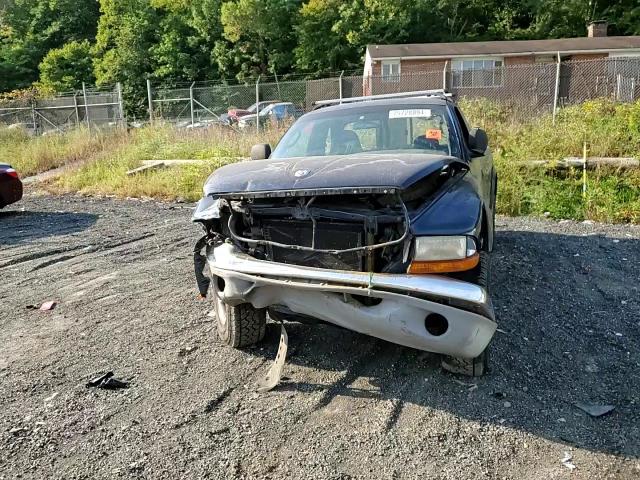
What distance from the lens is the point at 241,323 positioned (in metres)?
4.00

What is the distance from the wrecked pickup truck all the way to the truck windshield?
2.49 ft

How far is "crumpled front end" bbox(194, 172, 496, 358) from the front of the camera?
3070mm

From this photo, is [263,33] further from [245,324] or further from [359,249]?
[359,249]

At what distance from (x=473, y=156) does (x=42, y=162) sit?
1581cm

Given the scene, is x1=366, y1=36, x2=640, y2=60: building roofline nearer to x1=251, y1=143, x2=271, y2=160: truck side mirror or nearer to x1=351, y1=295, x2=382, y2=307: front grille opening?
x1=251, y1=143, x2=271, y2=160: truck side mirror

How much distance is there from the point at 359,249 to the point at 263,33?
39822mm

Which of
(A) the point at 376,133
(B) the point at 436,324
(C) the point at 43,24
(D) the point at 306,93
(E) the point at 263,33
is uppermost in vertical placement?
(C) the point at 43,24

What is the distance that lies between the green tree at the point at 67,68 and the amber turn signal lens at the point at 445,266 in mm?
46117

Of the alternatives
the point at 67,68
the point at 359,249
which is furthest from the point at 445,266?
the point at 67,68

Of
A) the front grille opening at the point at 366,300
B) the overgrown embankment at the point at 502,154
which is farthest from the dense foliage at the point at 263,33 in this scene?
the front grille opening at the point at 366,300

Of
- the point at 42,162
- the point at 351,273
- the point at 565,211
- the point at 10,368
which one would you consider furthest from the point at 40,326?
the point at 42,162

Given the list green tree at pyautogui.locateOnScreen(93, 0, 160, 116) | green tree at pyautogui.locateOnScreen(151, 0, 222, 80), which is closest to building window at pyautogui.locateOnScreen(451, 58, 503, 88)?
green tree at pyautogui.locateOnScreen(93, 0, 160, 116)

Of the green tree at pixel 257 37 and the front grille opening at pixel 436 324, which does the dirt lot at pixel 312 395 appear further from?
the green tree at pixel 257 37

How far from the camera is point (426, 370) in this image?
369 centimetres
